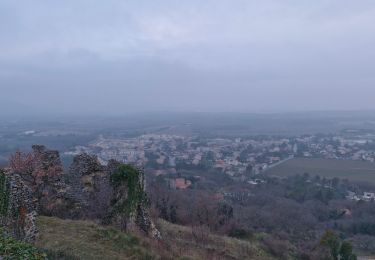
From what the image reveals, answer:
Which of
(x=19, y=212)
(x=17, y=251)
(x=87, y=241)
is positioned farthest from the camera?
(x=87, y=241)

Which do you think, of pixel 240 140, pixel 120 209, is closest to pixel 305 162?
pixel 240 140

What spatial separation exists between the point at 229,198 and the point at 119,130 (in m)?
54.7

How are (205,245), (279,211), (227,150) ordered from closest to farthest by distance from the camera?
(205,245) < (279,211) < (227,150)

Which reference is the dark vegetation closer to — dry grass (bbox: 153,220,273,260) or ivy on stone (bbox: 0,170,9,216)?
dry grass (bbox: 153,220,273,260)

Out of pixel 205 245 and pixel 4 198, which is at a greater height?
pixel 4 198

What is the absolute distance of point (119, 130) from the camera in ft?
310

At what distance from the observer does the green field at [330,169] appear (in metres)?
57.5

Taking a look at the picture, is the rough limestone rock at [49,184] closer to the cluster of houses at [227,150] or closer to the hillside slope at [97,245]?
the hillside slope at [97,245]

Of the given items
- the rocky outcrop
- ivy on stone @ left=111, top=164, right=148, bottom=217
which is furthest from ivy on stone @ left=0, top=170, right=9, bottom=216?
ivy on stone @ left=111, top=164, right=148, bottom=217

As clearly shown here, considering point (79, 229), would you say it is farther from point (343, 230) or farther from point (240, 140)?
point (240, 140)

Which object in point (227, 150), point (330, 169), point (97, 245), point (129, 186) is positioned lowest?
point (330, 169)

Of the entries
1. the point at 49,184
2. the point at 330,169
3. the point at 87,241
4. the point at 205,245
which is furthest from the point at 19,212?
the point at 330,169

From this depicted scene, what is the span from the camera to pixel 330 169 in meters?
62.9

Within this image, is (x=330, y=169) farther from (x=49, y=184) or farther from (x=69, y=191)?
(x=49, y=184)
